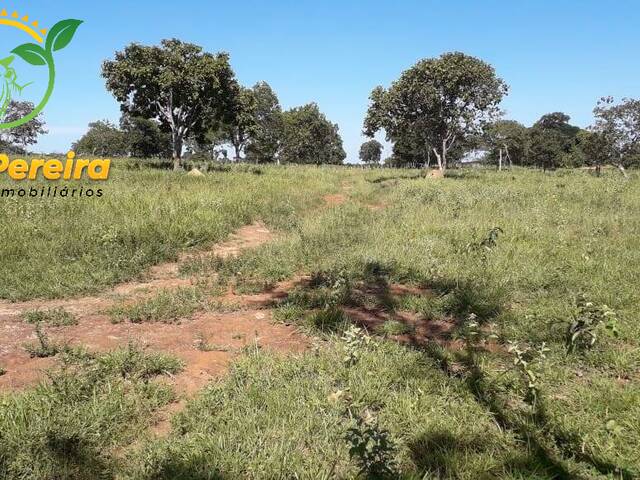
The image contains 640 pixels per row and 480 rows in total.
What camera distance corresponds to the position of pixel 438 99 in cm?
2648

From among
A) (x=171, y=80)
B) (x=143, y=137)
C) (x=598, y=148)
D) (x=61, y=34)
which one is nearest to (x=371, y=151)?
(x=143, y=137)

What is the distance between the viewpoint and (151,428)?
3381 mm

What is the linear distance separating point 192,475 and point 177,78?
81.7 ft

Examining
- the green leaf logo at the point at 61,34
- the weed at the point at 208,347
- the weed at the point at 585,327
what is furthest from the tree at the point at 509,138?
the weed at the point at 208,347

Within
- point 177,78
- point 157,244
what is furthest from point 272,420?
point 177,78

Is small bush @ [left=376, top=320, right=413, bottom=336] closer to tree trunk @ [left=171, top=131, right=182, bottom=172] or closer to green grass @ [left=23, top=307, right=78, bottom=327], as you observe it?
green grass @ [left=23, top=307, right=78, bottom=327]

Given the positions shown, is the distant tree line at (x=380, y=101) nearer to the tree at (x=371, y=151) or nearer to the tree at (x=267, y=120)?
the tree at (x=267, y=120)

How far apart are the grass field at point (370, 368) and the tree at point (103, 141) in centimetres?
6785

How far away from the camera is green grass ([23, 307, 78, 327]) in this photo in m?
5.43

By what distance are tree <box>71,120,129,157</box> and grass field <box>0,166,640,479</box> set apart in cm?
6785

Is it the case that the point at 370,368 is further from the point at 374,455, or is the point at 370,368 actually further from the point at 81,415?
the point at 81,415

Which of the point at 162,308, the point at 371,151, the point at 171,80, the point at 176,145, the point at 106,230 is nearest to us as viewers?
the point at 162,308

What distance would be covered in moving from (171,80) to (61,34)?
10.9 metres

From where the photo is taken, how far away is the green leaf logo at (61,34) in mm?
13062
